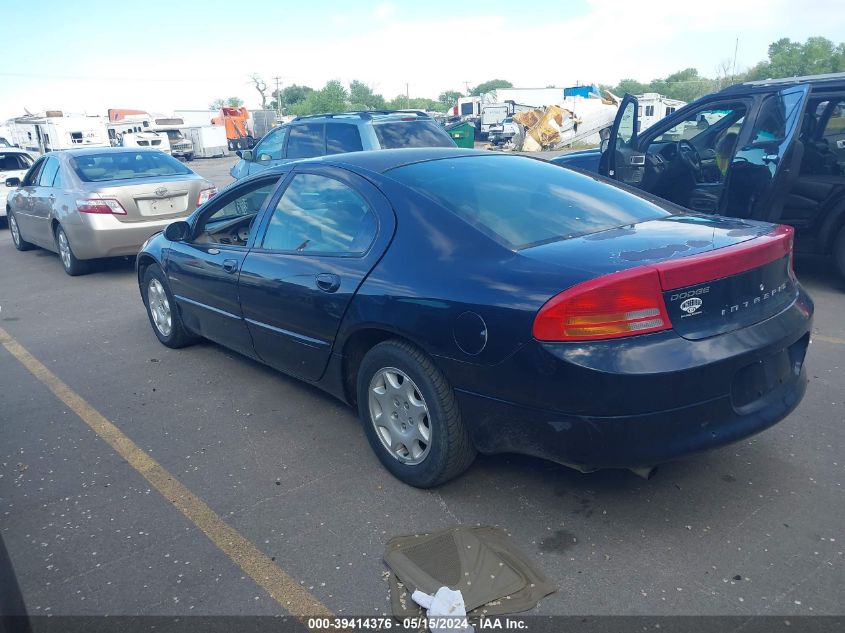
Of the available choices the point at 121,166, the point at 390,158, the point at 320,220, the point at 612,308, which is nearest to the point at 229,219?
the point at 320,220

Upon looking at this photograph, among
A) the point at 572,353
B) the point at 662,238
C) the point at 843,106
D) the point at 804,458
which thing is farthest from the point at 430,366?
the point at 843,106

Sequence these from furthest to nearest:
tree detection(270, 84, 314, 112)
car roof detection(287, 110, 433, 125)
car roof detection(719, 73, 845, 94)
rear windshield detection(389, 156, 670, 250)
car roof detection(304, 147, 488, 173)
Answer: tree detection(270, 84, 314, 112) → car roof detection(287, 110, 433, 125) → car roof detection(719, 73, 845, 94) → car roof detection(304, 147, 488, 173) → rear windshield detection(389, 156, 670, 250)

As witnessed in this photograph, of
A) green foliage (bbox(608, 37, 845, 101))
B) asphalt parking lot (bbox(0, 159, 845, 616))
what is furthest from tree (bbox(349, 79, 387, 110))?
asphalt parking lot (bbox(0, 159, 845, 616))

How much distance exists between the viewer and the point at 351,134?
364 inches

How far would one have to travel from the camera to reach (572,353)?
8.76 ft

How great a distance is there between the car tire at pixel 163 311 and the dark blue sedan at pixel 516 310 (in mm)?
1417

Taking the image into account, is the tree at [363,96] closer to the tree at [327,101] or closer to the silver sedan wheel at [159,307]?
the tree at [327,101]

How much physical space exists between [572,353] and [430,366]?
2.33ft

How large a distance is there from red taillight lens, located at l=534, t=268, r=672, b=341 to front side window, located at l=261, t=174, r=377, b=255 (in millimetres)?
1228

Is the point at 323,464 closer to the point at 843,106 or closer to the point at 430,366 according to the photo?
the point at 430,366

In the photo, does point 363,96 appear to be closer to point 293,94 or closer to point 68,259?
point 293,94

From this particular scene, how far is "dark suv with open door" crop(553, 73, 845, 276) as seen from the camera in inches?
247

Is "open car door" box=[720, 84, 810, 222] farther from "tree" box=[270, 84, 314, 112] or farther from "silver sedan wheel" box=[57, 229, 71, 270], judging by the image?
"tree" box=[270, 84, 314, 112]

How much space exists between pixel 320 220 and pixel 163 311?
2423 mm
